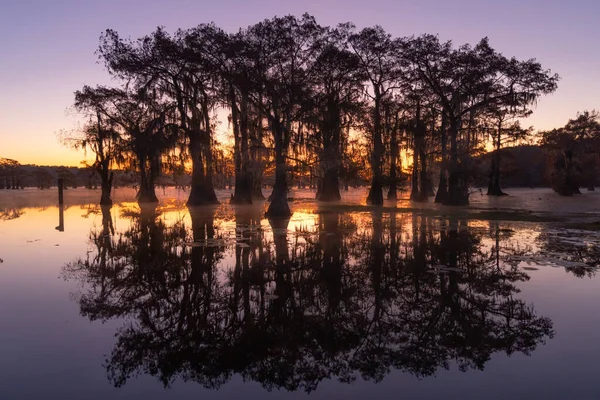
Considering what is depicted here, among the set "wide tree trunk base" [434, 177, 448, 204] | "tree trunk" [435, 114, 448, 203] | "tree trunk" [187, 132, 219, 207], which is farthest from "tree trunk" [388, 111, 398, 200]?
"tree trunk" [187, 132, 219, 207]

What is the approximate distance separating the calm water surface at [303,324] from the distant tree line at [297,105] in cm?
1495

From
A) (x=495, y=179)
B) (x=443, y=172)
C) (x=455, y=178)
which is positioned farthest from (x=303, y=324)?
(x=495, y=179)

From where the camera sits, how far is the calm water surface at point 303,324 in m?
4.31

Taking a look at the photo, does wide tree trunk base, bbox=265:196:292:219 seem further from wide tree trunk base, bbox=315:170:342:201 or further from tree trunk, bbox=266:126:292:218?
wide tree trunk base, bbox=315:170:342:201

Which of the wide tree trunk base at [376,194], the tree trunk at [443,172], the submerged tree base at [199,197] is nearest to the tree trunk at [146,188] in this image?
the submerged tree base at [199,197]

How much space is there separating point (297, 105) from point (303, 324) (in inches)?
861

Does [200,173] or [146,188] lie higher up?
[200,173]

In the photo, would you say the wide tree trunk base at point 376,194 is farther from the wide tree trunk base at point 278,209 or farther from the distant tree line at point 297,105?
the wide tree trunk base at point 278,209

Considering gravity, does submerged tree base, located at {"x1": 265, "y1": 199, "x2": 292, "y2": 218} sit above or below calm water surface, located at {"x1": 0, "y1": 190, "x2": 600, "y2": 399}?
above

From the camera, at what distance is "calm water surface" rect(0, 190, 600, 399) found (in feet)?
14.1

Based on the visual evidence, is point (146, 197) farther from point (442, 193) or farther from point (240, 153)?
point (442, 193)

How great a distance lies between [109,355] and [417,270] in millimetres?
6631

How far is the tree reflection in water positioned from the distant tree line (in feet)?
46.8

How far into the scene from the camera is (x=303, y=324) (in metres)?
5.94
